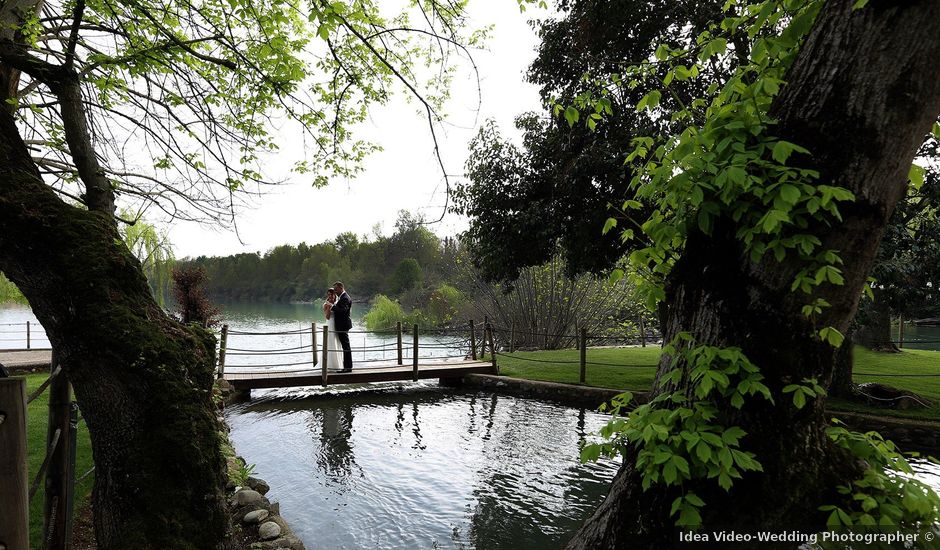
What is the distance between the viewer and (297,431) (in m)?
8.03

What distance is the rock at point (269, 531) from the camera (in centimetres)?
405

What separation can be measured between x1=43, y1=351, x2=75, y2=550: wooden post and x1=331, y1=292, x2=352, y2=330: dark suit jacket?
7.38 meters

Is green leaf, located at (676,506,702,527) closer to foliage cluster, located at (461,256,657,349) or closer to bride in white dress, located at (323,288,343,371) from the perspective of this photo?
bride in white dress, located at (323,288,343,371)

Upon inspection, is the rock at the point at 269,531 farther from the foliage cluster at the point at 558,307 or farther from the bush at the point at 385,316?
the bush at the point at 385,316

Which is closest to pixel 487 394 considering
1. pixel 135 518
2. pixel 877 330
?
pixel 135 518

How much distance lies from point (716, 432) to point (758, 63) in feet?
5.16

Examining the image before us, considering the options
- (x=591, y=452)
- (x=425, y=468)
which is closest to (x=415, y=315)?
(x=425, y=468)

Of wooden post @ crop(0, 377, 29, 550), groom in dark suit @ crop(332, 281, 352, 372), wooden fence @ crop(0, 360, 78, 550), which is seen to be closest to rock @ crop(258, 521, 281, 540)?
wooden fence @ crop(0, 360, 78, 550)

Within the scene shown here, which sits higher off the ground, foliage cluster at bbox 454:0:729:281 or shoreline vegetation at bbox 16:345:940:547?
foliage cluster at bbox 454:0:729:281

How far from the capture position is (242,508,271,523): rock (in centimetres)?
427

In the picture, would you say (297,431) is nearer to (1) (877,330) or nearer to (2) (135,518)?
(2) (135,518)

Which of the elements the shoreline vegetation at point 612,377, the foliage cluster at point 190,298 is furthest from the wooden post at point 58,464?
the foliage cluster at point 190,298

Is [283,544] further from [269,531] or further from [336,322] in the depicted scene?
[336,322]

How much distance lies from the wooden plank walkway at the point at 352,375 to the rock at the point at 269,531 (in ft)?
21.0
